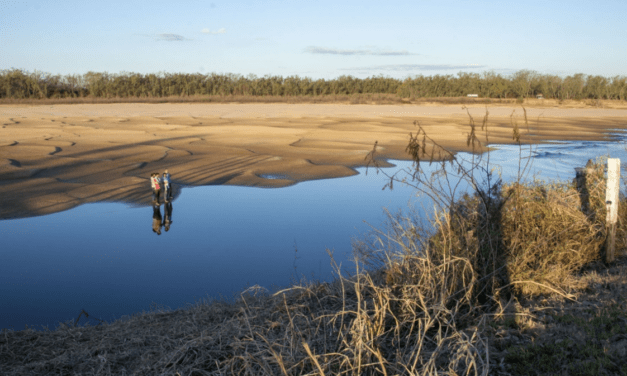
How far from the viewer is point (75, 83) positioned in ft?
205

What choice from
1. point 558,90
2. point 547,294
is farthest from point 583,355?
point 558,90

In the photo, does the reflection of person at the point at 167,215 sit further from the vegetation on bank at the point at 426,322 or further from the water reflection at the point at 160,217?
the vegetation on bank at the point at 426,322

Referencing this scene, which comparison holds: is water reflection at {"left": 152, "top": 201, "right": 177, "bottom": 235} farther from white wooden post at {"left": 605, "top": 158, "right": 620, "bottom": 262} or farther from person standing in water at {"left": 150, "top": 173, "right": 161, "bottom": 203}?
white wooden post at {"left": 605, "top": 158, "right": 620, "bottom": 262}

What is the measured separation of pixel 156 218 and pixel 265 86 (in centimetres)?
5890

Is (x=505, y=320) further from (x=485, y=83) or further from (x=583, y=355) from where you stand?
(x=485, y=83)

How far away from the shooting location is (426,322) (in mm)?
4484

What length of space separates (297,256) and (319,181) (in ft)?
20.9

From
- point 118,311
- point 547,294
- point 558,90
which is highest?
point 558,90

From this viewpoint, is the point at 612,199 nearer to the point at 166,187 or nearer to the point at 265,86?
the point at 166,187

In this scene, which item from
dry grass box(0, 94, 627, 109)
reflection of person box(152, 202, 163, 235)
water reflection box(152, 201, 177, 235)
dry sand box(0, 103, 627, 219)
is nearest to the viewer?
reflection of person box(152, 202, 163, 235)

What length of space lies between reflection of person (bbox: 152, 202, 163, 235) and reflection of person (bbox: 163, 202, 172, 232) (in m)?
0.11

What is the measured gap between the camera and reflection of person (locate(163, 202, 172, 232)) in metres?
10.6

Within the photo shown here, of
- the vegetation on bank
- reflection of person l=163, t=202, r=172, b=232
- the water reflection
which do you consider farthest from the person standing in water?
the vegetation on bank

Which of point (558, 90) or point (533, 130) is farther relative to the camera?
point (558, 90)
